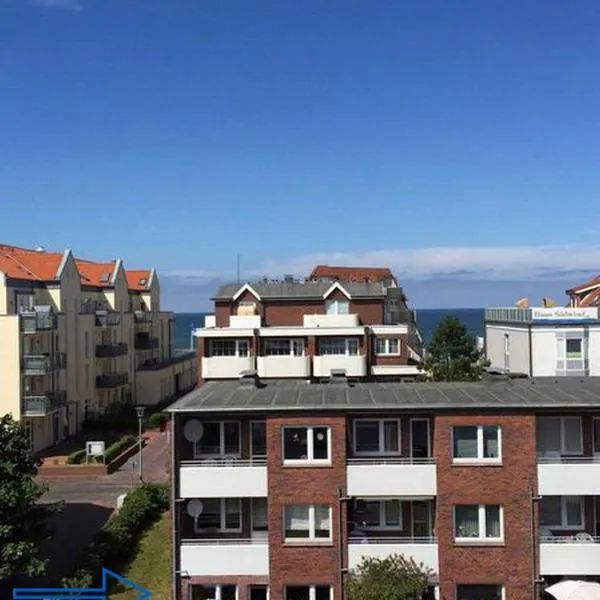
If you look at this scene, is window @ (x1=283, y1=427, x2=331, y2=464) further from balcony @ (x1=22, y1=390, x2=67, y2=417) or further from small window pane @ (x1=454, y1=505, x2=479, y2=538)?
balcony @ (x1=22, y1=390, x2=67, y2=417)

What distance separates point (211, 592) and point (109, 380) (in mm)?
40809

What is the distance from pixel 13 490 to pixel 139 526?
8.27 m

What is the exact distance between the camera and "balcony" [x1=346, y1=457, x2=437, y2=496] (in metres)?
23.2

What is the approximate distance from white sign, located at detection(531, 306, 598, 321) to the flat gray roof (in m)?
18.9

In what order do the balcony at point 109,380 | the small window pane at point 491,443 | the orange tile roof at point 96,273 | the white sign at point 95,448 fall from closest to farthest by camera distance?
the small window pane at point 491,443 < the white sign at point 95,448 < the balcony at point 109,380 < the orange tile roof at point 96,273

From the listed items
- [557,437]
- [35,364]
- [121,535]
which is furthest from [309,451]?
[35,364]

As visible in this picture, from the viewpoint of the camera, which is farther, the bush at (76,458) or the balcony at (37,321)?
the balcony at (37,321)

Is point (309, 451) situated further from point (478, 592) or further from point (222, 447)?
point (478, 592)

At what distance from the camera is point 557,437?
942 inches

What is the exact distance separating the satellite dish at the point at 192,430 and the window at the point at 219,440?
1.23 feet

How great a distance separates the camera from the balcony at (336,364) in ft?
168

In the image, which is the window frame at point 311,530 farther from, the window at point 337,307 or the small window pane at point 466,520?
the window at point 337,307

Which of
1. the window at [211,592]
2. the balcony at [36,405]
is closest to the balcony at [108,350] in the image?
the balcony at [36,405]

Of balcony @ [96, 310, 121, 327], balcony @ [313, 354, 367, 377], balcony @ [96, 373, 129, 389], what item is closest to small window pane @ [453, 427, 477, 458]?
balcony @ [313, 354, 367, 377]
